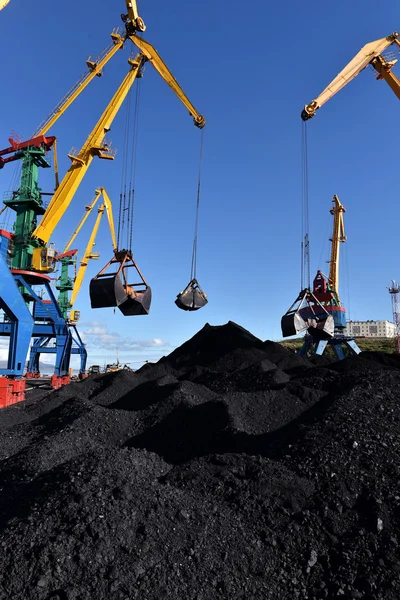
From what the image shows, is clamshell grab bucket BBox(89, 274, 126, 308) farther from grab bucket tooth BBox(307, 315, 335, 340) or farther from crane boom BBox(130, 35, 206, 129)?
crane boom BBox(130, 35, 206, 129)

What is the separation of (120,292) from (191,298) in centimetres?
267

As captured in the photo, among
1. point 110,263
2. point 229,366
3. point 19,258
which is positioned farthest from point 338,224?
point 110,263

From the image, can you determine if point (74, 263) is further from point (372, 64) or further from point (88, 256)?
point (372, 64)

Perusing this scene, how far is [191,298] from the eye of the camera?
12.4 meters

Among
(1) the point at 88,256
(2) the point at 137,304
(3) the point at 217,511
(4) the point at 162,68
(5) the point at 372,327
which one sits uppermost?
(4) the point at 162,68

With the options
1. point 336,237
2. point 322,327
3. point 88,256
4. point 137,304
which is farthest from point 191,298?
point 88,256

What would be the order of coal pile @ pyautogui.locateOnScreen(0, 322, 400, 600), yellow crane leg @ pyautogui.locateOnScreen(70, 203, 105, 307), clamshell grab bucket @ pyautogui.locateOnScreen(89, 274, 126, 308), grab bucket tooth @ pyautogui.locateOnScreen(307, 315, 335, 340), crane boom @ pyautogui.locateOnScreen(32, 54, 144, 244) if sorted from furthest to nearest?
yellow crane leg @ pyautogui.locateOnScreen(70, 203, 105, 307) < crane boom @ pyautogui.locateOnScreen(32, 54, 144, 244) < grab bucket tooth @ pyautogui.locateOnScreen(307, 315, 335, 340) < clamshell grab bucket @ pyautogui.locateOnScreen(89, 274, 126, 308) < coal pile @ pyautogui.locateOnScreen(0, 322, 400, 600)

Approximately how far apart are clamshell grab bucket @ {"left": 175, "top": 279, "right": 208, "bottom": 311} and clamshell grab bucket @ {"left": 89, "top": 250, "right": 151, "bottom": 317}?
133 centimetres

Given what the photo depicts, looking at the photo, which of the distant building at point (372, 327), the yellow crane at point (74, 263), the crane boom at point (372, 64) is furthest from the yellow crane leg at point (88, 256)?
the distant building at point (372, 327)

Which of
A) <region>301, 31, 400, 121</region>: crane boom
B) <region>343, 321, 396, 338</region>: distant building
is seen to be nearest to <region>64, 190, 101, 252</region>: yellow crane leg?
<region>301, 31, 400, 121</region>: crane boom

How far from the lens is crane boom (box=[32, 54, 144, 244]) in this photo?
2177 cm

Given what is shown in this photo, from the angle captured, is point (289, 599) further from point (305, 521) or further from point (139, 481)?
point (139, 481)

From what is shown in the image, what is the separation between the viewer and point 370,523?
4.43 meters

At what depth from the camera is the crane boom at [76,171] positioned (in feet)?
71.4
